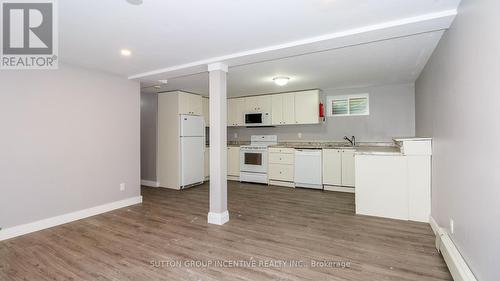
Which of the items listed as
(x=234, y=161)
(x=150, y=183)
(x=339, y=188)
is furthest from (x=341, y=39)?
(x=150, y=183)

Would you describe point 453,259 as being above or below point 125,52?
below

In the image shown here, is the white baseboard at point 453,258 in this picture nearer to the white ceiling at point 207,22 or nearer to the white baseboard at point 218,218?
the white ceiling at point 207,22

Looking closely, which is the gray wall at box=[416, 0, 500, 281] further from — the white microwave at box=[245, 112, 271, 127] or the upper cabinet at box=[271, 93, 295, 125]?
the white microwave at box=[245, 112, 271, 127]

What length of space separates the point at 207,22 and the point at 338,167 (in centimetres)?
393

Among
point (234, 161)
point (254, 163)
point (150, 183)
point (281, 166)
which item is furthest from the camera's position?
point (234, 161)

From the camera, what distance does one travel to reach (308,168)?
209 inches

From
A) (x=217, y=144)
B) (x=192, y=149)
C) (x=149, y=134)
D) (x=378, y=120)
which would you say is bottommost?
(x=192, y=149)

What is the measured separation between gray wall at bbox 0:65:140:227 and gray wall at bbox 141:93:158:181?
133cm

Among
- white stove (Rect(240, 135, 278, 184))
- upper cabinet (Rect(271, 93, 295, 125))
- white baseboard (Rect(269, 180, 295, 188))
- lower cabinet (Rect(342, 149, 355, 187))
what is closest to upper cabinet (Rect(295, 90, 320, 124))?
upper cabinet (Rect(271, 93, 295, 125))

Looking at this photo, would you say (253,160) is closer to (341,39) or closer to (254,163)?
(254,163)

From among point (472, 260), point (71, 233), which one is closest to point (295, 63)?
point (472, 260)

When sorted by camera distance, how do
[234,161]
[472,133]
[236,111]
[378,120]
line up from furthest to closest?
[236,111], [234,161], [378,120], [472,133]

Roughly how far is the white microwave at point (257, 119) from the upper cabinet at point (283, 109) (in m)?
0.15

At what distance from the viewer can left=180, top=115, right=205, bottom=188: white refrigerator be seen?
529 centimetres
